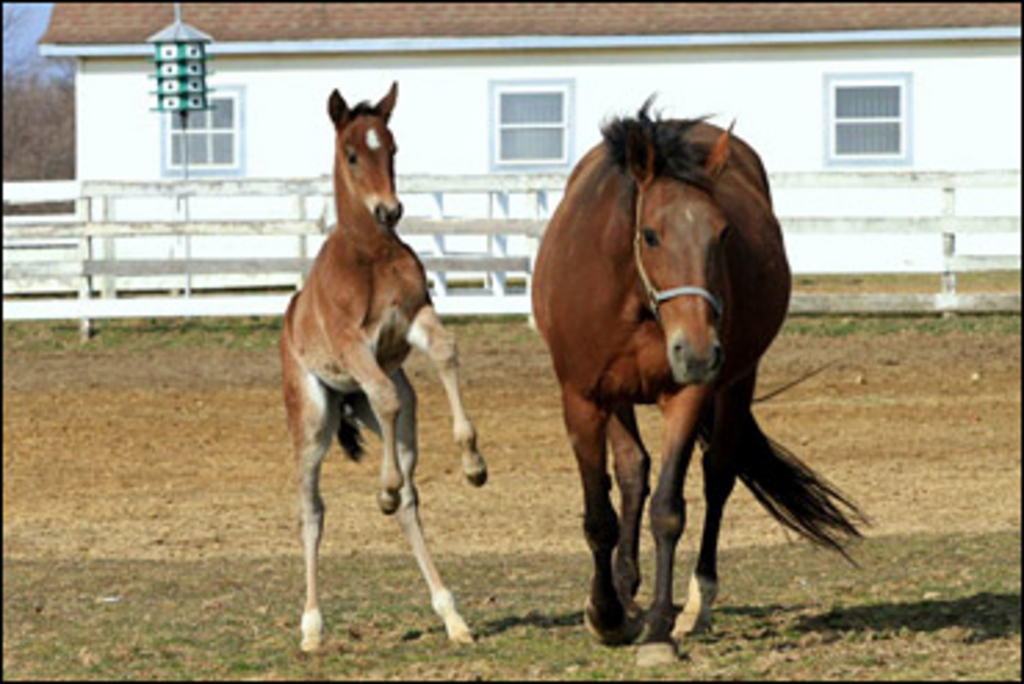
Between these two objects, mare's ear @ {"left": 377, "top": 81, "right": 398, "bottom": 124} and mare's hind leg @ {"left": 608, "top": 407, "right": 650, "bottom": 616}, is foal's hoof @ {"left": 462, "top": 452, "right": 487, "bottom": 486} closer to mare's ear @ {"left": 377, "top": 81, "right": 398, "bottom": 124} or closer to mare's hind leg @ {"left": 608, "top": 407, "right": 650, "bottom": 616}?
mare's hind leg @ {"left": 608, "top": 407, "right": 650, "bottom": 616}

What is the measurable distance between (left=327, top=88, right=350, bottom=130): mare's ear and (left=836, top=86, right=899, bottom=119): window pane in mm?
20625

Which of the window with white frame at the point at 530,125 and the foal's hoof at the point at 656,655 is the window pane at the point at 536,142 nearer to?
the window with white frame at the point at 530,125

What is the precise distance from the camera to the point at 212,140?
2889cm

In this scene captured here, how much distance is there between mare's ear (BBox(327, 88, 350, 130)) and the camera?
8.27 metres

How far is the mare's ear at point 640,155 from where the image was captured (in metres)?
7.43

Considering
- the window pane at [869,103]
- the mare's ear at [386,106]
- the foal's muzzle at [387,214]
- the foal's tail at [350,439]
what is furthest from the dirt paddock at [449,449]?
the window pane at [869,103]

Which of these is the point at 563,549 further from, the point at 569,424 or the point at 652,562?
the point at 569,424

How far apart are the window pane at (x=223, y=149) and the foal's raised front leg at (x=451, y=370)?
21.0 m

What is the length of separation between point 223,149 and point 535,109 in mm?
4350

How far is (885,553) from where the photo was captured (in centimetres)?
1131

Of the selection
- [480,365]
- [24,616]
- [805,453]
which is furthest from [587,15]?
[24,616]

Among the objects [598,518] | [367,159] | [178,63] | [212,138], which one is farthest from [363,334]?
[212,138]

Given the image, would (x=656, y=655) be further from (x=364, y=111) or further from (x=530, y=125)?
(x=530, y=125)

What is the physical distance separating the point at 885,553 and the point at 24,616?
14.9 ft
